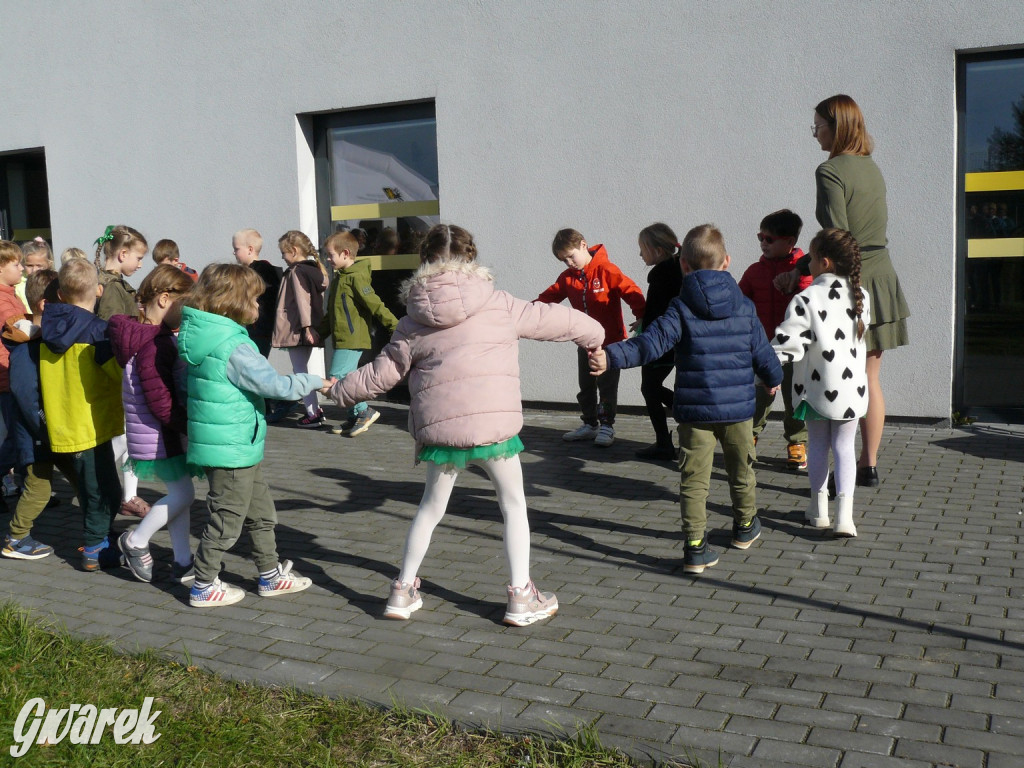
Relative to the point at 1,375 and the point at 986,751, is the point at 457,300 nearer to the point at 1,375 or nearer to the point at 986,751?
the point at 986,751

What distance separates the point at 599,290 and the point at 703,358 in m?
2.91

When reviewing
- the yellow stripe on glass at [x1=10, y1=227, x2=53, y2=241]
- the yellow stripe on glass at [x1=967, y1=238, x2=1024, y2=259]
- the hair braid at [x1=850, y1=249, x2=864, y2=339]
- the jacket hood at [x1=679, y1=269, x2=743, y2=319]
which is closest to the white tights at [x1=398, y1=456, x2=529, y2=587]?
the jacket hood at [x1=679, y1=269, x2=743, y2=319]

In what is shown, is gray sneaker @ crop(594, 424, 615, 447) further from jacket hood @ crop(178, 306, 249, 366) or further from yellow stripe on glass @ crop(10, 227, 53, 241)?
yellow stripe on glass @ crop(10, 227, 53, 241)

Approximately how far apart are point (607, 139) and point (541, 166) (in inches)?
26.5

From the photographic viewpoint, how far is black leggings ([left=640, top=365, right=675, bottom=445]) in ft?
25.4

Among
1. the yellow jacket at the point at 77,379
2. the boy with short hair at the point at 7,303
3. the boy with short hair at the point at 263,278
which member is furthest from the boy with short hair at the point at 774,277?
the boy with short hair at the point at 7,303

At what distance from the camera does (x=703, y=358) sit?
5.19 meters

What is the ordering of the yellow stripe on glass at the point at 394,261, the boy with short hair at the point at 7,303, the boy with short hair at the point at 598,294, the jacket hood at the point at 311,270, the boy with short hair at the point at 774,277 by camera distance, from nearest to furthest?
the boy with short hair at the point at 7,303
the boy with short hair at the point at 774,277
the boy with short hair at the point at 598,294
the jacket hood at the point at 311,270
the yellow stripe on glass at the point at 394,261

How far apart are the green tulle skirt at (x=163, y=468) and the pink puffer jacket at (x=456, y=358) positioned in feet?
3.88

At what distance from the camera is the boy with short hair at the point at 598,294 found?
7.92 metres

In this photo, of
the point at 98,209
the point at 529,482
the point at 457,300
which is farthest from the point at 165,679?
the point at 98,209

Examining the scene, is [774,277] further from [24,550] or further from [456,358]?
[24,550]

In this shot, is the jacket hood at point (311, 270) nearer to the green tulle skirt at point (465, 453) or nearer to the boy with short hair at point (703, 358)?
the boy with short hair at point (703, 358)

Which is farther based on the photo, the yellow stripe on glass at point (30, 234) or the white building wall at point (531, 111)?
the yellow stripe on glass at point (30, 234)
